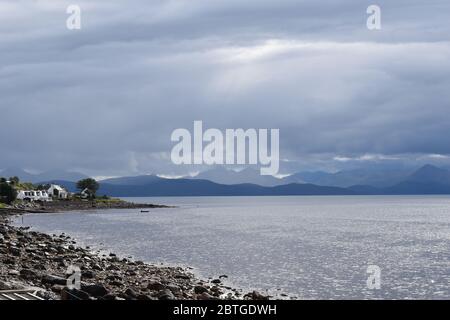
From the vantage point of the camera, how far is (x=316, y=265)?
57.8 metres

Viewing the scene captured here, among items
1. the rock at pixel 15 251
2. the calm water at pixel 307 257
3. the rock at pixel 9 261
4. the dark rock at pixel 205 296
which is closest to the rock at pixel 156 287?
the dark rock at pixel 205 296

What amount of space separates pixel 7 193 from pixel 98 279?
5218 inches

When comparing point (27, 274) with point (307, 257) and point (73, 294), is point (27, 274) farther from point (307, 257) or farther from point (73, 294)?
point (307, 257)

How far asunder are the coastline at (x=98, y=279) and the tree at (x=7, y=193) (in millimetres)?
105364

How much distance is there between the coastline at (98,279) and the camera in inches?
1222

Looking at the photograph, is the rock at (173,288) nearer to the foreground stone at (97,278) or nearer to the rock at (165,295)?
the foreground stone at (97,278)

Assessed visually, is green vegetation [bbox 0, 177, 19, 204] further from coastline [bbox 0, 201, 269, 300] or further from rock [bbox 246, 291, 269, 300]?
rock [bbox 246, 291, 269, 300]

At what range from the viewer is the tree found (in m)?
161

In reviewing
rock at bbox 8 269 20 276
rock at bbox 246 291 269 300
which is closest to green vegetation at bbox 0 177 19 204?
rock at bbox 8 269 20 276
